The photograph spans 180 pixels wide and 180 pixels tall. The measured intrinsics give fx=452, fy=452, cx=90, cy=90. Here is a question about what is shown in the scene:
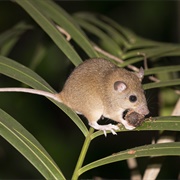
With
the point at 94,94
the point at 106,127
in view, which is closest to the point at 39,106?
the point at 94,94

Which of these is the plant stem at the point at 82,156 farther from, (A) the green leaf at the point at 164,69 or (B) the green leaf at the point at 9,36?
(B) the green leaf at the point at 9,36

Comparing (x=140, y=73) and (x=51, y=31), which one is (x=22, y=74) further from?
(x=140, y=73)

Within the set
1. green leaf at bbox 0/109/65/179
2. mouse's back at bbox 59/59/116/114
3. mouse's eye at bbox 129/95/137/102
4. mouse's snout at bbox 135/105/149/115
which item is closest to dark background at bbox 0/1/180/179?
mouse's snout at bbox 135/105/149/115

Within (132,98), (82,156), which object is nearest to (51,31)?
(132,98)

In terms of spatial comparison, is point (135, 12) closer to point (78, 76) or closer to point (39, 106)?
point (39, 106)

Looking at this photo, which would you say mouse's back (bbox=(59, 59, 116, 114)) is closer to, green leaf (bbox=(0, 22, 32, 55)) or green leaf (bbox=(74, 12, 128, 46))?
green leaf (bbox=(74, 12, 128, 46))

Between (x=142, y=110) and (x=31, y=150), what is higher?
(x=142, y=110)
